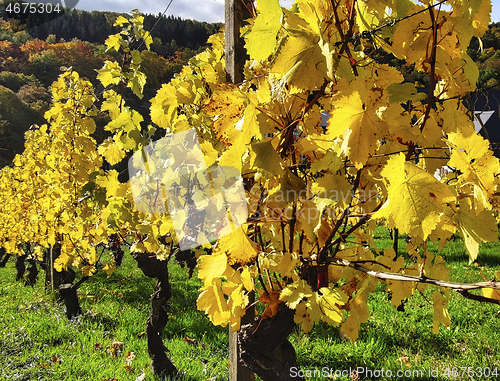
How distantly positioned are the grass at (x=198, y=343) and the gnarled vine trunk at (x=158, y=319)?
13 cm

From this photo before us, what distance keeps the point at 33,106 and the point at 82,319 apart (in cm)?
4118

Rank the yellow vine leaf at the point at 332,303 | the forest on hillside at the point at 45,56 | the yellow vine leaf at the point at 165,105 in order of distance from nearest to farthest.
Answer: the yellow vine leaf at the point at 332,303 < the yellow vine leaf at the point at 165,105 < the forest on hillside at the point at 45,56

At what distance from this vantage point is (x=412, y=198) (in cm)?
64

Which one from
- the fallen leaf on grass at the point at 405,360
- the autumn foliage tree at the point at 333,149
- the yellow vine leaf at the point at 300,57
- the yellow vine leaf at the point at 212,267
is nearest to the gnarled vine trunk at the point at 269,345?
the autumn foliage tree at the point at 333,149

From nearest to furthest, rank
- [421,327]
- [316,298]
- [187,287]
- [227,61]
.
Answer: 1. [316,298]
2. [227,61]
3. [421,327]
4. [187,287]

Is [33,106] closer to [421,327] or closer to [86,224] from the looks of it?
[86,224]

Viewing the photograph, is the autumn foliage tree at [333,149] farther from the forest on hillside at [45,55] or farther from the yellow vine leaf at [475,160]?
the forest on hillside at [45,55]

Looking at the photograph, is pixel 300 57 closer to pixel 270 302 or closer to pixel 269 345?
pixel 270 302

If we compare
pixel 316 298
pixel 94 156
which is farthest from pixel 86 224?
pixel 316 298

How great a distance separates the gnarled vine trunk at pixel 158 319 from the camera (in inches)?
120

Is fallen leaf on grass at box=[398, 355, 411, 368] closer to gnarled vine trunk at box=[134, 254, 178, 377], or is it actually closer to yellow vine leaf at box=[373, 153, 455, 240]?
gnarled vine trunk at box=[134, 254, 178, 377]

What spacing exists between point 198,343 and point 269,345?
268 cm

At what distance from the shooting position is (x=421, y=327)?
3.81 meters

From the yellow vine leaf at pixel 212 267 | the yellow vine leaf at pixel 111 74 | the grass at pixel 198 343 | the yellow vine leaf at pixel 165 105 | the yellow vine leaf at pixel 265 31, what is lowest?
the grass at pixel 198 343
